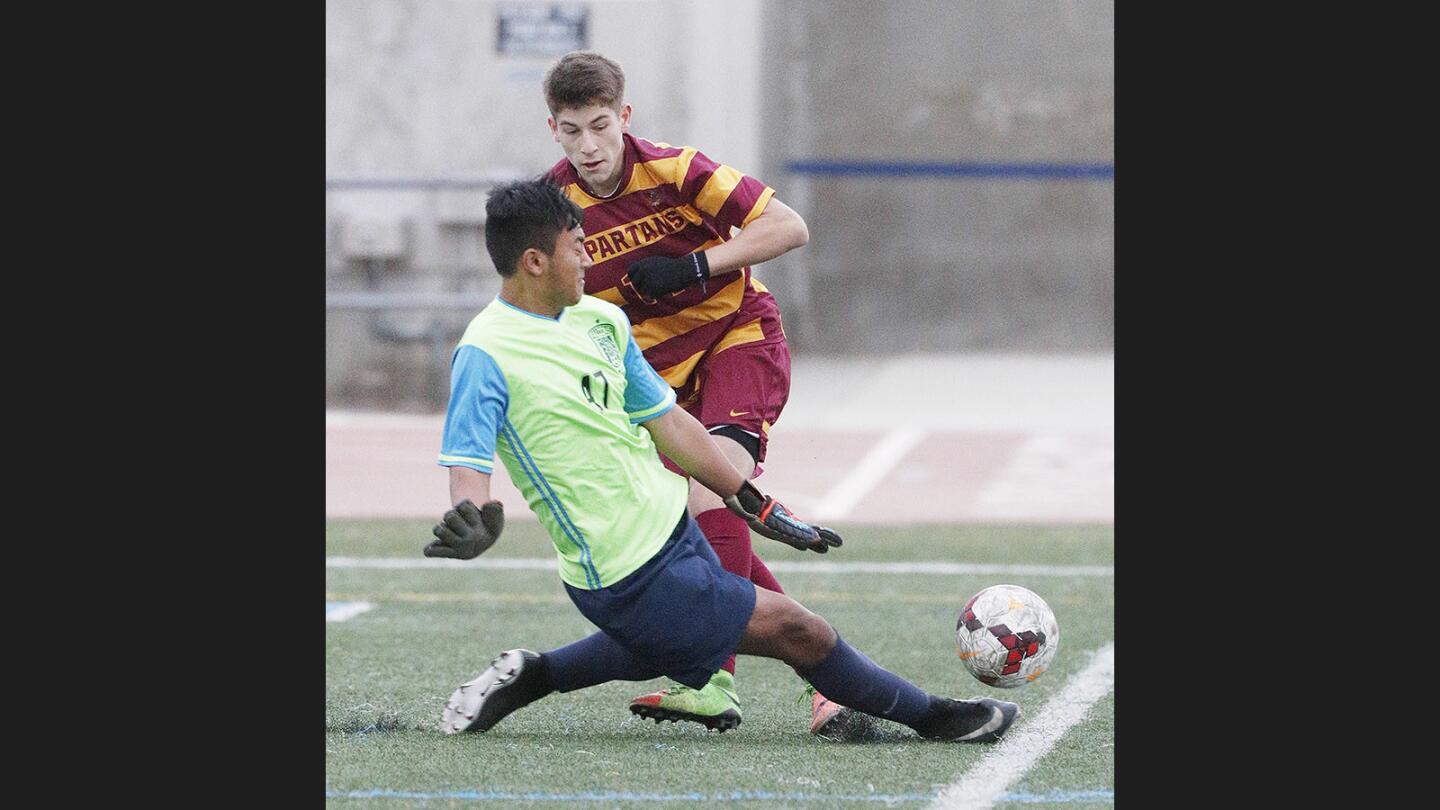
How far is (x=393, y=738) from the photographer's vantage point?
468cm

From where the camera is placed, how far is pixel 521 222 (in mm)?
4242

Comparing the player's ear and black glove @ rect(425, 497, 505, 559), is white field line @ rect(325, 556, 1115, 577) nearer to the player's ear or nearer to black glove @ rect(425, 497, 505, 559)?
the player's ear

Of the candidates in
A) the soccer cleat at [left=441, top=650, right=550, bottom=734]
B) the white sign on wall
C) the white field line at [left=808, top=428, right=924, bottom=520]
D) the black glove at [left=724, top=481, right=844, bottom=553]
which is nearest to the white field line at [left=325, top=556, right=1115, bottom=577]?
the white field line at [left=808, top=428, right=924, bottom=520]

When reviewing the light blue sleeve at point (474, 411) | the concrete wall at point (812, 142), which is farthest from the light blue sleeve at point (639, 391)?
the concrete wall at point (812, 142)

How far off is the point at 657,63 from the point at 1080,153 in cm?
399

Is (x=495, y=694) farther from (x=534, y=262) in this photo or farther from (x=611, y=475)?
(x=534, y=262)

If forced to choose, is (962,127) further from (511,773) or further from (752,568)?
(511,773)

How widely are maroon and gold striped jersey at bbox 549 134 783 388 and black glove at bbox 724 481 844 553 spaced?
34.1 inches

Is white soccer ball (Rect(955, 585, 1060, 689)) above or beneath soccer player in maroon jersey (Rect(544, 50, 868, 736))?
beneath

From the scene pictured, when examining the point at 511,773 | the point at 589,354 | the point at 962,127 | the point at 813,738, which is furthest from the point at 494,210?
the point at 962,127

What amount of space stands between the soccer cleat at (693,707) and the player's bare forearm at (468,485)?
1077 mm

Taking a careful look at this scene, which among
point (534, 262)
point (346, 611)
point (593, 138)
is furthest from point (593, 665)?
point (346, 611)

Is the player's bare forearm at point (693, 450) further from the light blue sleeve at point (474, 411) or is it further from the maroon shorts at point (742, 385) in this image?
the maroon shorts at point (742, 385)

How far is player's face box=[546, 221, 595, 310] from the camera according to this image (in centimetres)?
426
